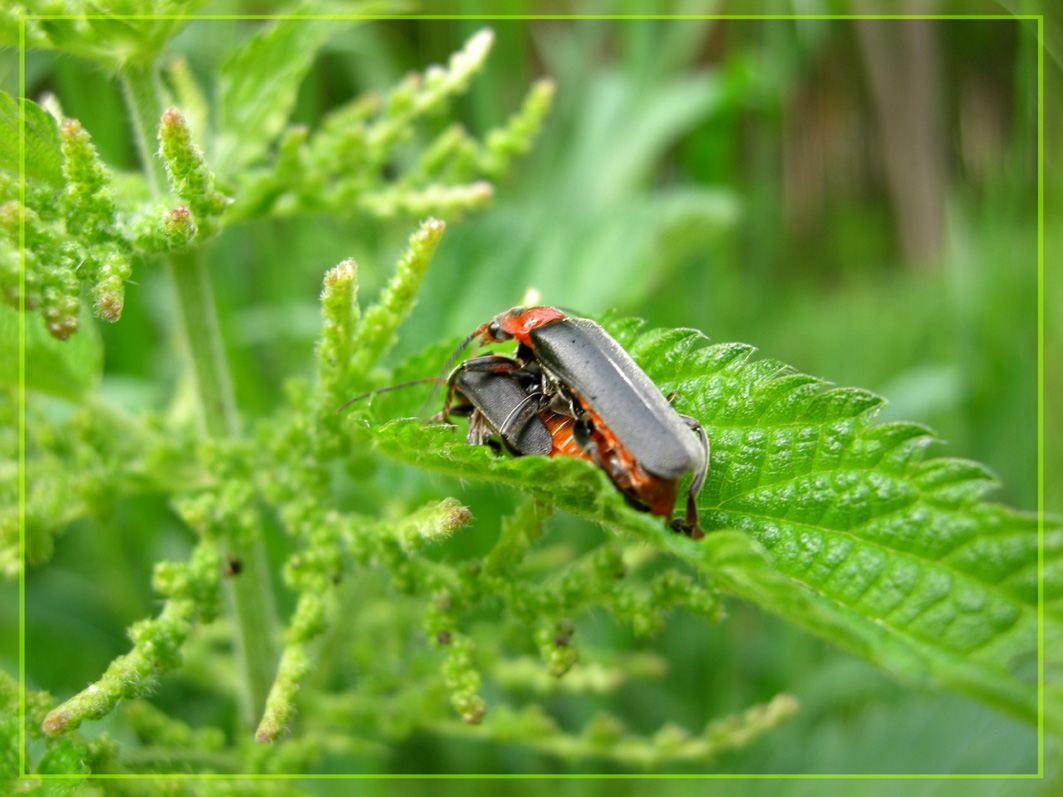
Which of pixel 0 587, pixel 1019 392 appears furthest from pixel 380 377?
pixel 1019 392

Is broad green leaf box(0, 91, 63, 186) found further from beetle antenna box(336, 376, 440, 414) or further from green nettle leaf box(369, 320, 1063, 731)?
green nettle leaf box(369, 320, 1063, 731)

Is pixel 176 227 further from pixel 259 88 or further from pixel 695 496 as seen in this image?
pixel 695 496

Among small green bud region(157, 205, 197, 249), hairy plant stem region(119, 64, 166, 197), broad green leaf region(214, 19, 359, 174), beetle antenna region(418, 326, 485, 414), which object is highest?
broad green leaf region(214, 19, 359, 174)

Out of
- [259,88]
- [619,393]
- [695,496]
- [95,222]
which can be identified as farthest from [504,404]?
[259,88]

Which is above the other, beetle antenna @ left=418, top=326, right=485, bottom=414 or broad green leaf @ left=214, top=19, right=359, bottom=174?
broad green leaf @ left=214, top=19, right=359, bottom=174

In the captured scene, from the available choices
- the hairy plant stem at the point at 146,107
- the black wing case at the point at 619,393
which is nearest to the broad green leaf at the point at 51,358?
the hairy plant stem at the point at 146,107

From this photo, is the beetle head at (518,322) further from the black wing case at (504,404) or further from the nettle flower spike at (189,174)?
the nettle flower spike at (189,174)

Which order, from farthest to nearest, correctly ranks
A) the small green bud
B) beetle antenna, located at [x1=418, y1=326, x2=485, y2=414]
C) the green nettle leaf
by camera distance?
beetle antenna, located at [x1=418, y1=326, x2=485, y2=414], the small green bud, the green nettle leaf

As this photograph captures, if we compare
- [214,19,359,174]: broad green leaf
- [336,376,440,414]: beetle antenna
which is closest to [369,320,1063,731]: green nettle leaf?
[336,376,440,414]: beetle antenna
